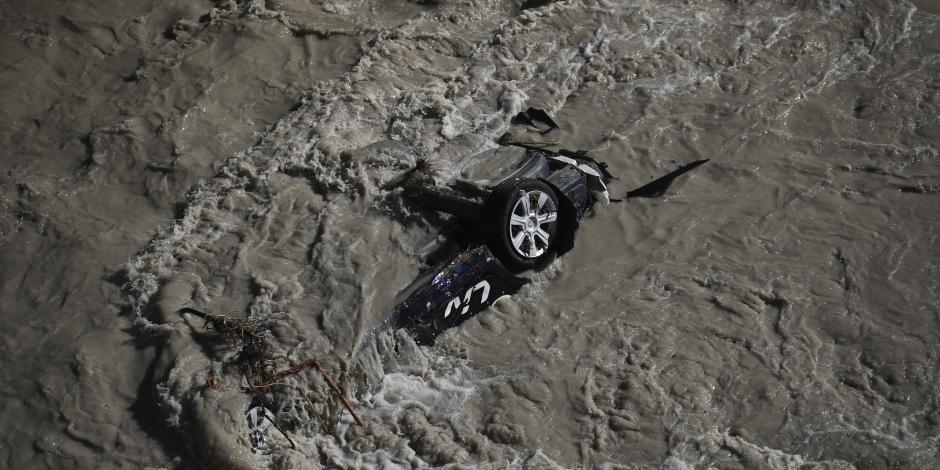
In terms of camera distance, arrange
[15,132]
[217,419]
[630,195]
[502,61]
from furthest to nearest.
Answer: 1. [502,61]
2. [15,132]
3. [630,195]
4. [217,419]

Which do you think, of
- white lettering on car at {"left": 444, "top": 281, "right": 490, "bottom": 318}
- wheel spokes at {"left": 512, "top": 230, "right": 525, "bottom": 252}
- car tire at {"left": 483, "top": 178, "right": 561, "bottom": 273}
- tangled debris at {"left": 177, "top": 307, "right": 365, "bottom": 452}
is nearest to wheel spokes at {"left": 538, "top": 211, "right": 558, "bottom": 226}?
car tire at {"left": 483, "top": 178, "right": 561, "bottom": 273}

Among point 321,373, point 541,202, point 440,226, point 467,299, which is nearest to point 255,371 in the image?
point 321,373

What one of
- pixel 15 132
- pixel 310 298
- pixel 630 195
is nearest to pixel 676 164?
pixel 630 195

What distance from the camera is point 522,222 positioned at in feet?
22.5

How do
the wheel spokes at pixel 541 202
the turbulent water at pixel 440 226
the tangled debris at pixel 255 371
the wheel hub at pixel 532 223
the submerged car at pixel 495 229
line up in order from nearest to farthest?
the tangled debris at pixel 255 371, the turbulent water at pixel 440 226, the submerged car at pixel 495 229, the wheel hub at pixel 532 223, the wheel spokes at pixel 541 202

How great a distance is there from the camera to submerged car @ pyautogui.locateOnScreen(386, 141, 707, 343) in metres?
6.53

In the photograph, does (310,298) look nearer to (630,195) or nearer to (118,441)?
(118,441)

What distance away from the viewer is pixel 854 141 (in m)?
8.48

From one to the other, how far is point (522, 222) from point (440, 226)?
861 millimetres

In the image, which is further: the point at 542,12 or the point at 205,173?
the point at 542,12

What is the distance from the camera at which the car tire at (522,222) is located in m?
6.70

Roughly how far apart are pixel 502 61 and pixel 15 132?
5229 mm

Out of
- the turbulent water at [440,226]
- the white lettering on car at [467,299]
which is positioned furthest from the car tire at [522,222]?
the turbulent water at [440,226]

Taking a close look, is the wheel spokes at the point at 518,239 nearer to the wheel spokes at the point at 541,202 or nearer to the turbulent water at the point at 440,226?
the wheel spokes at the point at 541,202
